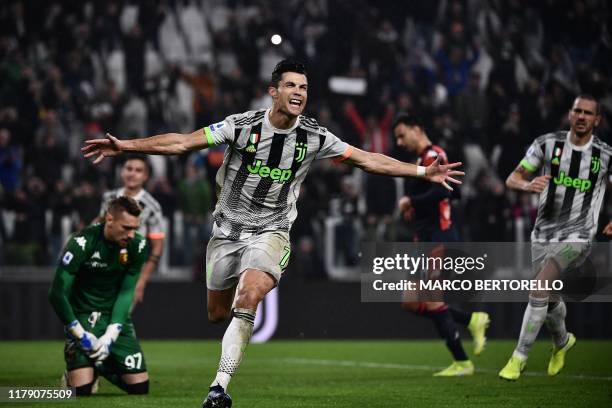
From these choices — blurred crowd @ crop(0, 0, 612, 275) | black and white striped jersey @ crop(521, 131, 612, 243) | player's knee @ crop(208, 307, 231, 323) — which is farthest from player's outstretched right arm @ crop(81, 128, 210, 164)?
blurred crowd @ crop(0, 0, 612, 275)

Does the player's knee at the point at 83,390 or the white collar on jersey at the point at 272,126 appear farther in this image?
the player's knee at the point at 83,390

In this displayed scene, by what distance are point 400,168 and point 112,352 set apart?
112 inches

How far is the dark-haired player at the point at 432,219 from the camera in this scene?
397 inches

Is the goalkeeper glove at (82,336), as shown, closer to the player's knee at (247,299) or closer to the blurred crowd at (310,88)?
the player's knee at (247,299)

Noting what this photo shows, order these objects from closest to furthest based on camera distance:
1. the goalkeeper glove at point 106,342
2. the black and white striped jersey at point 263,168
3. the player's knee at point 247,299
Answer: the player's knee at point 247,299 < the black and white striped jersey at point 263,168 < the goalkeeper glove at point 106,342

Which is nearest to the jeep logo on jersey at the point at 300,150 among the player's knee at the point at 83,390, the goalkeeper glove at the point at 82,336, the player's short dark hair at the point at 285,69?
the player's short dark hair at the point at 285,69

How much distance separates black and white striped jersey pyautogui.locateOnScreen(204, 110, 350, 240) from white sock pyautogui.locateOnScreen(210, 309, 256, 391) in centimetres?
76

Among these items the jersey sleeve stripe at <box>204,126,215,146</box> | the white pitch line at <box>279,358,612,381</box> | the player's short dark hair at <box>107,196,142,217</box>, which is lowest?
the white pitch line at <box>279,358,612,381</box>

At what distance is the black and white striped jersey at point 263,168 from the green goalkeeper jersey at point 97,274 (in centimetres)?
111

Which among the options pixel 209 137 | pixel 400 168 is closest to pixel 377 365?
pixel 400 168

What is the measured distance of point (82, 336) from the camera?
7664 mm

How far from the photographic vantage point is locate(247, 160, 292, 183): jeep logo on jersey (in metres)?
7.29

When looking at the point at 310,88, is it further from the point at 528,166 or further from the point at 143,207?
the point at 528,166

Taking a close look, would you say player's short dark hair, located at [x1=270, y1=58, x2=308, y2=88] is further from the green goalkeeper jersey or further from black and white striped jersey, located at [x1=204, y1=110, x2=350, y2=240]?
the green goalkeeper jersey
